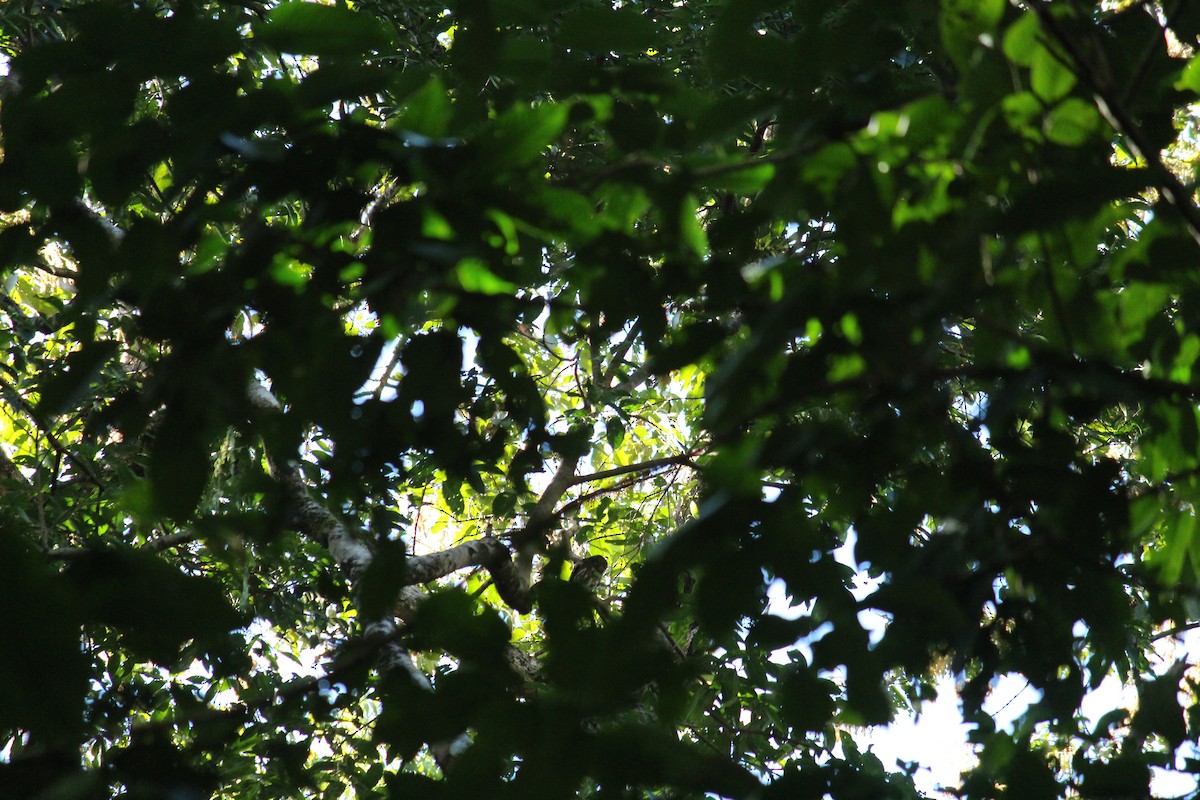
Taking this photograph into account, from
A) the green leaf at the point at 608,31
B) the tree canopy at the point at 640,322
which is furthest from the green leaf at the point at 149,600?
Result: the green leaf at the point at 608,31

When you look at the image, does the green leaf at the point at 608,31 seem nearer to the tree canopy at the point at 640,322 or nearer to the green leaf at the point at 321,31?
the tree canopy at the point at 640,322

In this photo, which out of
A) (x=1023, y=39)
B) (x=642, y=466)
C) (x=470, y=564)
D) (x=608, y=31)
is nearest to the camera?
(x=1023, y=39)

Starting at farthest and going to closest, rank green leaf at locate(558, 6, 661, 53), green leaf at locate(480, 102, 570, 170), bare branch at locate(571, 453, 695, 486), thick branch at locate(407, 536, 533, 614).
Result: thick branch at locate(407, 536, 533, 614), bare branch at locate(571, 453, 695, 486), green leaf at locate(558, 6, 661, 53), green leaf at locate(480, 102, 570, 170)

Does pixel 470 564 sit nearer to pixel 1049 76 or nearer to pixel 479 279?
pixel 479 279

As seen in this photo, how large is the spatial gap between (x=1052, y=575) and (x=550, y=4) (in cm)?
83

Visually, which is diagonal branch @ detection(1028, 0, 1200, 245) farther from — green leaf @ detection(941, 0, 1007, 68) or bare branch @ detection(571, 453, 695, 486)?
bare branch @ detection(571, 453, 695, 486)

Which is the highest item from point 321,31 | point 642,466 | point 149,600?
point 642,466

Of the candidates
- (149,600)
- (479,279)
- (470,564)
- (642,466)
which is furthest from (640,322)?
(470,564)

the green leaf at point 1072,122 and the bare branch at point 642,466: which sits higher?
the bare branch at point 642,466

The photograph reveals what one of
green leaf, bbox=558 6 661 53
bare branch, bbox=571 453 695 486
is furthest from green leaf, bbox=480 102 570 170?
bare branch, bbox=571 453 695 486

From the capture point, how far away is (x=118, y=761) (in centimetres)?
84

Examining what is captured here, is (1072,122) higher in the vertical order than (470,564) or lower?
lower

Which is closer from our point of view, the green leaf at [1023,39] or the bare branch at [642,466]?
the green leaf at [1023,39]

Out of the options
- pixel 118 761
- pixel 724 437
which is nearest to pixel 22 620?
pixel 118 761
